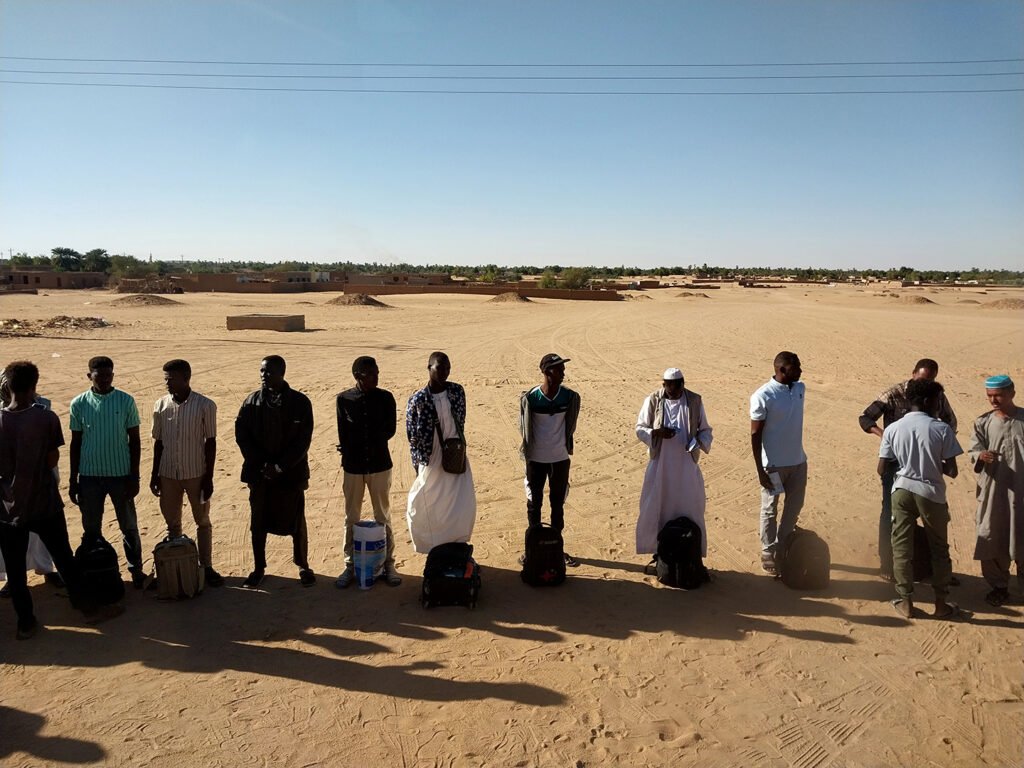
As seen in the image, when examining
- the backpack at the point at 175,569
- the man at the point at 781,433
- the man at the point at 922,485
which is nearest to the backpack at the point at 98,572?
the backpack at the point at 175,569

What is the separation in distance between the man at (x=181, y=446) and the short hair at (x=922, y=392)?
522 centimetres

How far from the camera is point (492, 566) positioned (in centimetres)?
597

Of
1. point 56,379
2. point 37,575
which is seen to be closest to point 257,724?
point 37,575

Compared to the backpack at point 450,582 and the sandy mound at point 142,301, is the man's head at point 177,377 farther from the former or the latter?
the sandy mound at point 142,301

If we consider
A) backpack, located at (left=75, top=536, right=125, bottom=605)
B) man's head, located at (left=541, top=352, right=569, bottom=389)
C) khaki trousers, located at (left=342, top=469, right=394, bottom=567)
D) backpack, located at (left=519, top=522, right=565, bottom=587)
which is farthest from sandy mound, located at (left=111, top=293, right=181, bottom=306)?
backpack, located at (left=519, top=522, right=565, bottom=587)

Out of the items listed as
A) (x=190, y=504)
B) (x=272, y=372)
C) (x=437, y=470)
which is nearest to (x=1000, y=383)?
(x=437, y=470)

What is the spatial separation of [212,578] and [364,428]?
1794mm

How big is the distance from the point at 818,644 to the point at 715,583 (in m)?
1.04

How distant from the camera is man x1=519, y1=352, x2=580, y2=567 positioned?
5617 mm

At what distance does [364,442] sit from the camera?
5.36m

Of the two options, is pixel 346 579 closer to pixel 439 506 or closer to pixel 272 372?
pixel 439 506

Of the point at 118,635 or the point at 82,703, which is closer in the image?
the point at 82,703

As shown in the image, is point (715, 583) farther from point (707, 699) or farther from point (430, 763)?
point (430, 763)

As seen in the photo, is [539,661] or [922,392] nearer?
[539,661]
